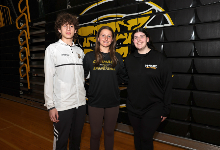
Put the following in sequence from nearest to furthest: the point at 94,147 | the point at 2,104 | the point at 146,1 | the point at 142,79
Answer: the point at 142,79
the point at 94,147
the point at 146,1
the point at 2,104

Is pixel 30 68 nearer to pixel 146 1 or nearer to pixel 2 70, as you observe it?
pixel 2 70

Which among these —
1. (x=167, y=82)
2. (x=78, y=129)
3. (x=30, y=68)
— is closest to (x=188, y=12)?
(x=167, y=82)

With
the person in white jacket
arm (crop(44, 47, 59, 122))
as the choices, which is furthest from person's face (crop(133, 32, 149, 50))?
arm (crop(44, 47, 59, 122))

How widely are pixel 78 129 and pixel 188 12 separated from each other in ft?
7.57

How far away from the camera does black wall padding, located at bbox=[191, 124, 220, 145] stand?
213 cm

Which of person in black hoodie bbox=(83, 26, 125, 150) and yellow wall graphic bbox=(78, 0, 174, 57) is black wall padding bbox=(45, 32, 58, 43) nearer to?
yellow wall graphic bbox=(78, 0, 174, 57)

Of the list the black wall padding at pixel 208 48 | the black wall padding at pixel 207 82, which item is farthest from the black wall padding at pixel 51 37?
the black wall padding at pixel 207 82

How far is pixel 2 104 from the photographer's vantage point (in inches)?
189

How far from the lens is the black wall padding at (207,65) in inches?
82.4

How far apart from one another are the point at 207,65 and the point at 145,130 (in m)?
1.48

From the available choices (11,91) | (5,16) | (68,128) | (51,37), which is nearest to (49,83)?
(68,128)

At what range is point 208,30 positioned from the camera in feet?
6.92

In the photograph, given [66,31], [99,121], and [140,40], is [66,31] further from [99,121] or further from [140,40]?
[99,121]

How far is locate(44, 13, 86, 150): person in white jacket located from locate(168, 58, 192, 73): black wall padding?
5.20 ft
